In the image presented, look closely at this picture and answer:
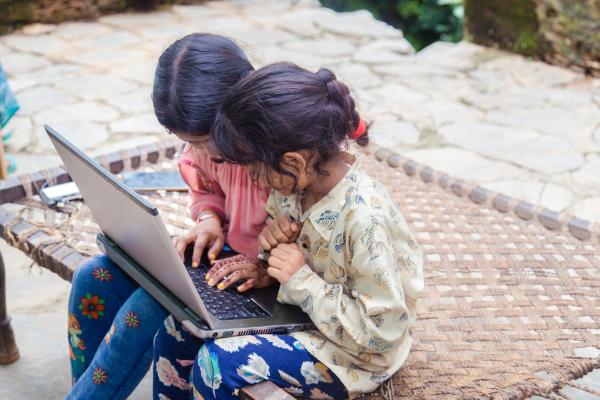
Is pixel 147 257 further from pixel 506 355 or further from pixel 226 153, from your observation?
pixel 506 355

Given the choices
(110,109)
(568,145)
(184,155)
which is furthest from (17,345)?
(568,145)

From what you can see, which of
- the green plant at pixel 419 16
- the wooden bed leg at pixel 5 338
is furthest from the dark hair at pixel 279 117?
the green plant at pixel 419 16

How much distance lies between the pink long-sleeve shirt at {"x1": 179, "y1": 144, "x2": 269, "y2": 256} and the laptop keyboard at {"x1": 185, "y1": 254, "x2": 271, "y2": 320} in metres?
0.18

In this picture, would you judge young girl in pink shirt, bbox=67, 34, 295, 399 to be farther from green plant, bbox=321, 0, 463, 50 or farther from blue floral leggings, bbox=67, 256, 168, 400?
green plant, bbox=321, 0, 463, 50

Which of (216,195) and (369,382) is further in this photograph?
(216,195)

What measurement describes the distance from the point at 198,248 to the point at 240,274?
6.2 inches

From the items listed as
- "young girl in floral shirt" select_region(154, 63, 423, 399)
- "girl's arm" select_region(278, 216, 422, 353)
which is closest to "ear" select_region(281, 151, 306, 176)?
"young girl in floral shirt" select_region(154, 63, 423, 399)

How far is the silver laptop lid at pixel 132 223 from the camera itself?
1261 millimetres

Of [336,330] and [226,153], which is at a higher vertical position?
[226,153]

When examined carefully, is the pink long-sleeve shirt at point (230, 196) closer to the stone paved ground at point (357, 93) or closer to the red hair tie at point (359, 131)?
the red hair tie at point (359, 131)

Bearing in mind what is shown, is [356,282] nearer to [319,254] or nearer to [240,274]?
[319,254]

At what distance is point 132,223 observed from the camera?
1.37m

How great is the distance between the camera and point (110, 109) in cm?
388

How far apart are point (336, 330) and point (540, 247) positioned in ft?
2.87
